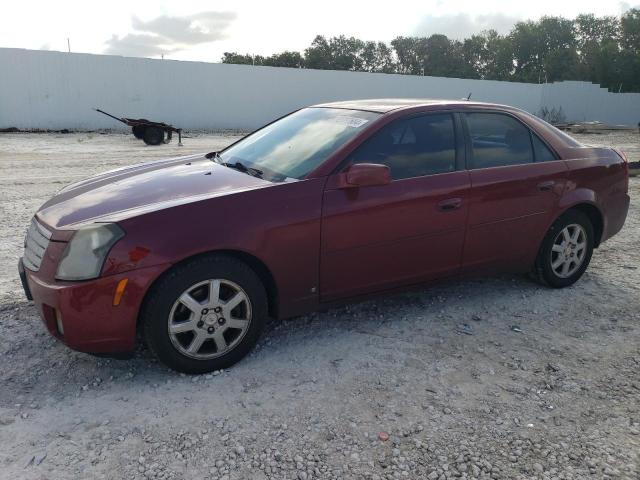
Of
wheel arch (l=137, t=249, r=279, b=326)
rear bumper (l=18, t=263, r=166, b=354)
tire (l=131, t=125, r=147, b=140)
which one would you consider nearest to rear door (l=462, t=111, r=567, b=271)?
wheel arch (l=137, t=249, r=279, b=326)

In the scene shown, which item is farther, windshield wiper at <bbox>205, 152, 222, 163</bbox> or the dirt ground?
windshield wiper at <bbox>205, 152, 222, 163</bbox>

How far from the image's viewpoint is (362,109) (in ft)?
13.0

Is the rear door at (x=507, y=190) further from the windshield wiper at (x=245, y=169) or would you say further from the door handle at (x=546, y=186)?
the windshield wiper at (x=245, y=169)

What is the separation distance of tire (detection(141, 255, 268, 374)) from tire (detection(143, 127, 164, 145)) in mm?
14262

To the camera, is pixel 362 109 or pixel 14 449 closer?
pixel 14 449

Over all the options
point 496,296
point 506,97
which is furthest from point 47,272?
point 506,97

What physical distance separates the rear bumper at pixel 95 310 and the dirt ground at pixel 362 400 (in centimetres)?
32

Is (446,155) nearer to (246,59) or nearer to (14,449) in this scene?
(14,449)

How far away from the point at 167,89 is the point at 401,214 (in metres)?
23.1

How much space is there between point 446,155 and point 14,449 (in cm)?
314

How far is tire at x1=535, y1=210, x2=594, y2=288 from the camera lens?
447 cm

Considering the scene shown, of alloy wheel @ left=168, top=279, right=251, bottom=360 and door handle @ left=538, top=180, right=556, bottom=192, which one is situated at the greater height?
door handle @ left=538, top=180, right=556, bottom=192

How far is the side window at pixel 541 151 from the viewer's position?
14.3 feet

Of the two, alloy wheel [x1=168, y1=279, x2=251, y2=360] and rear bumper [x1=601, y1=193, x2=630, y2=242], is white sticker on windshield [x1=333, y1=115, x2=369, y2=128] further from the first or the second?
rear bumper [x1=601, y1=193, x2=630, y2=242]
